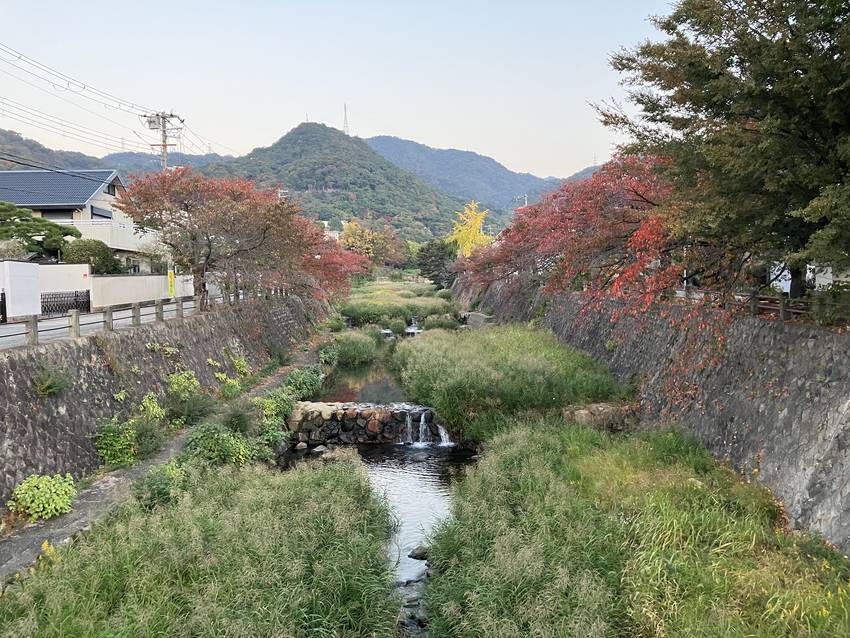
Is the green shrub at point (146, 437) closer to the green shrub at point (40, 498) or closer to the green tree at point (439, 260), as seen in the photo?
the green shrub at point (40, 498)

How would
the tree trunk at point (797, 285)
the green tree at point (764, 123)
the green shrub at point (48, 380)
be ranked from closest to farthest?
the green tree at point (764, 123)
the green shrub at point (48, 380)
the tree trunk at point (797, 285)

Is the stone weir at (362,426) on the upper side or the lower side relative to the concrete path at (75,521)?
lower

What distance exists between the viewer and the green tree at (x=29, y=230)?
979 inches

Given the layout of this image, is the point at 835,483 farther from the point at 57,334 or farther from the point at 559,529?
the point at 57,334

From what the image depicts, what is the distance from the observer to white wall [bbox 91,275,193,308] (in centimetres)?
2427

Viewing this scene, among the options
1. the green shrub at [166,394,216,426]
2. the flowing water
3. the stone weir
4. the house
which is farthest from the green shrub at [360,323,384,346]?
the green shrub at [166,394,216,426]

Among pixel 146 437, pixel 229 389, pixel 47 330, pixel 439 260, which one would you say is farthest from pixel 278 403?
pixel 439 260

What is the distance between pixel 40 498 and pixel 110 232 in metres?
26.4

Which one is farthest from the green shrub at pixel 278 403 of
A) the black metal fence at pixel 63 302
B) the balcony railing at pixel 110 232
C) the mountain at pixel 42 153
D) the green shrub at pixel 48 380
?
the mountain at pixel 42 153

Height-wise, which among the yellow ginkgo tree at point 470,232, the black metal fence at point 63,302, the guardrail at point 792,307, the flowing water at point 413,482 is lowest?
the flowing water at point 413,482

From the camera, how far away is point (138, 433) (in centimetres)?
1220

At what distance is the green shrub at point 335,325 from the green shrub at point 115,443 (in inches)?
996

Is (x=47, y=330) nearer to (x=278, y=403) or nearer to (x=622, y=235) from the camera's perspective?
(x=278, y=403)

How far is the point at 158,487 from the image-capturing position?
989 cm
